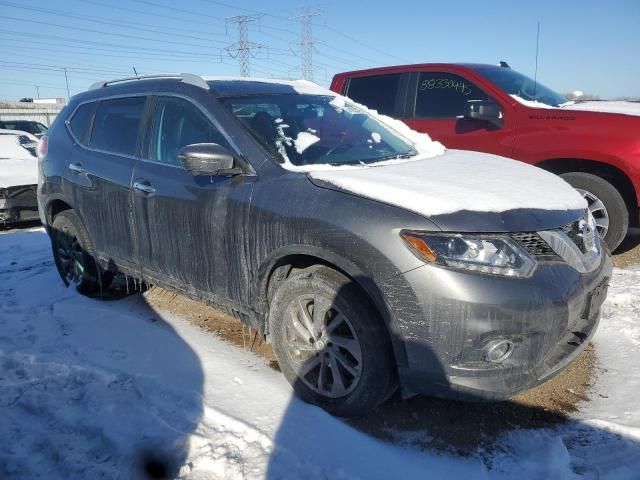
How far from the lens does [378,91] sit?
19.6 feet

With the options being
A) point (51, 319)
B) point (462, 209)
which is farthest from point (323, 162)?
point (51, 319)

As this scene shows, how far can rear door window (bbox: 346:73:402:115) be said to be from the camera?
229 inches

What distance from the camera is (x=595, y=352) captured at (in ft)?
10.3

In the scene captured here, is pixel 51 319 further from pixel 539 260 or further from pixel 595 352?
pixel 595 352

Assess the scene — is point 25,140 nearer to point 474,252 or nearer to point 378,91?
point 378,91

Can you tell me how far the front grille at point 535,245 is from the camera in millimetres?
2131

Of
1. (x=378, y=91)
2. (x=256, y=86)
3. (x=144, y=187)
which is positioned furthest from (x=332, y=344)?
(x=378, y=91)

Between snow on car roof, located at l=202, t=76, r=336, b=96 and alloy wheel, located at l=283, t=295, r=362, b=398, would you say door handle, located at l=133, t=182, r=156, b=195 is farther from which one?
alloy wheel, located at l=283, t=295, r=362, b=398

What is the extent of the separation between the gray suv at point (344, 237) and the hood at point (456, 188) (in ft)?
0.04

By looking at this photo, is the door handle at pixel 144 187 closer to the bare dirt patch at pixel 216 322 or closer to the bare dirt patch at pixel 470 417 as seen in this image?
the bare dirt patch at pixel 216 322

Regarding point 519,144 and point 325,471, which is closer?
point 325,471

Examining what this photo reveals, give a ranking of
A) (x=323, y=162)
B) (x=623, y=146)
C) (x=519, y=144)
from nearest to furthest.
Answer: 1. (x=323, y=162)
2. (x=623, y=146)
3. (x=519, y=144)

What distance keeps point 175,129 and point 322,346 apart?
1.77 meters

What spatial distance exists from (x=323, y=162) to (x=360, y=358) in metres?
1.12
